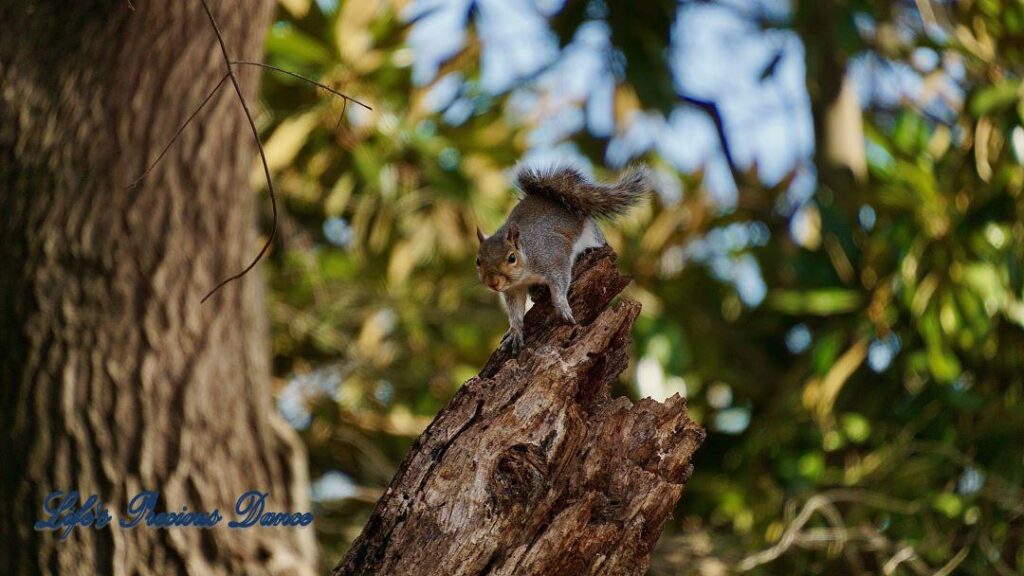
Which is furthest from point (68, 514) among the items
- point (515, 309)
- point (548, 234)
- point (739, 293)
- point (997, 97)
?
point (997, 97)

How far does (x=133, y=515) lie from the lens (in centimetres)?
370

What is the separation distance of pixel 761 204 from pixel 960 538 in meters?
2.17

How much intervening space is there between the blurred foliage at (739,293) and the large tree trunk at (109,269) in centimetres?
154

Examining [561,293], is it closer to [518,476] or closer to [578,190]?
[578,190]

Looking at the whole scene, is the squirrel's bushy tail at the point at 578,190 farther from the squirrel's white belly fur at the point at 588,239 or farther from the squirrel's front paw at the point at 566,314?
the squirrel's front paw at the point at 566,314

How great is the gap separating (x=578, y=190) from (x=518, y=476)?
3.66 feet

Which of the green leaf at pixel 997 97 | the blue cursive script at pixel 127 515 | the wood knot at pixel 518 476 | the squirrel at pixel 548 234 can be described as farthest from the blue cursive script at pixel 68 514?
the green leaf at pixel 997 97

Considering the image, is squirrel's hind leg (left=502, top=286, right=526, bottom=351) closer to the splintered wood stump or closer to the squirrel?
the squirrel

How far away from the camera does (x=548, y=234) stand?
3260 millimetres

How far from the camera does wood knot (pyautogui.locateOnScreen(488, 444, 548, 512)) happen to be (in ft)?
8.15

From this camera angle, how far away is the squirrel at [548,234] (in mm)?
3109

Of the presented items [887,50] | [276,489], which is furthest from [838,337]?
[276,489]

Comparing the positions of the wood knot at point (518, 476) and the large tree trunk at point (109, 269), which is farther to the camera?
the large tree trunk at point (109, 269)

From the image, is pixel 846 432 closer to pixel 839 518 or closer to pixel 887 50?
pixel 839 518
